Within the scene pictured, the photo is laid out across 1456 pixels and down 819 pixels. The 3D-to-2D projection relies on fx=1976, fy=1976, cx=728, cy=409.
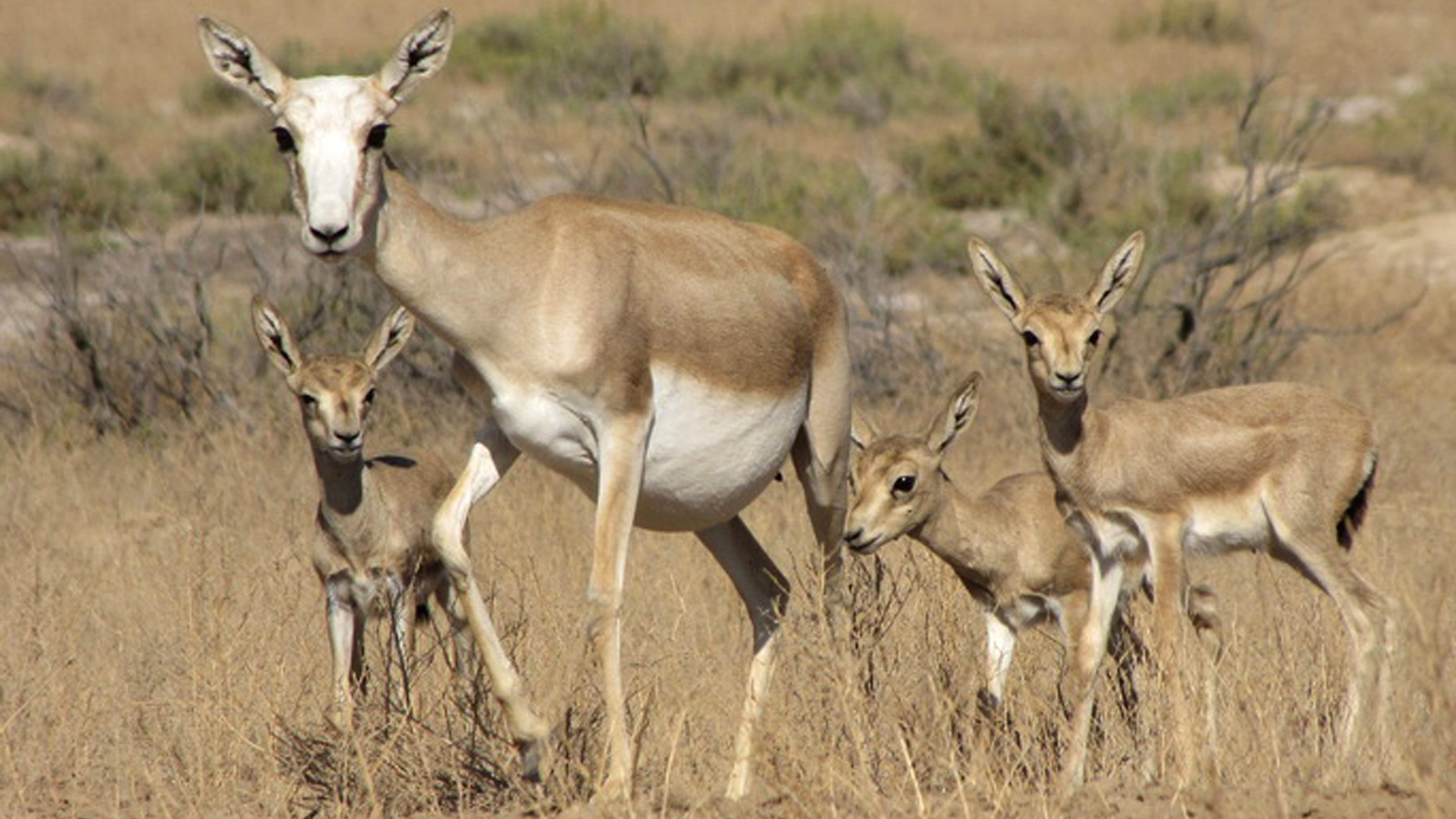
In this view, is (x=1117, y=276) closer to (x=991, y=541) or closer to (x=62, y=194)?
A: (x=991, y=541)

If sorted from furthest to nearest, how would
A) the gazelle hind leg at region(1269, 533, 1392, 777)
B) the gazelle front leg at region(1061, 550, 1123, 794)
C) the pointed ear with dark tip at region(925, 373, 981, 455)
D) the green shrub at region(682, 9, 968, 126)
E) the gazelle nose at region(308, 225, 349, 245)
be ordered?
the green shrub at region(682, 9, 968, 126), the pointed ear with dark tip at region(925, 373, 981, 455), the gazelle hind leg at region(1269, 533, 1392, 777), the gazelle front leg at region(1061, 550, 1123, 794), the gazelle nose at region(308, 225, 349, 245)

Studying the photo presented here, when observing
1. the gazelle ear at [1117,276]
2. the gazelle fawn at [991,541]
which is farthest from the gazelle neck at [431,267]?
the gazelle ear at [1117,276]

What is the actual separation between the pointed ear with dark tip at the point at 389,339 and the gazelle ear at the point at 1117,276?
114 inches

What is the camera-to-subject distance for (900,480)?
8180mm

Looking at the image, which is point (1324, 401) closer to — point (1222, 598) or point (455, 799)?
point (1222, 598)

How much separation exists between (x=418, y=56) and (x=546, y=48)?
27.4 meters

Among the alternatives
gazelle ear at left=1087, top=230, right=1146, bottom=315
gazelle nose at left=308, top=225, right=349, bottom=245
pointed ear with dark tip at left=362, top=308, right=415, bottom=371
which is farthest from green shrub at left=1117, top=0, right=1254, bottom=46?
gazelle nose at left=308, top=225, right=349, bottom=245

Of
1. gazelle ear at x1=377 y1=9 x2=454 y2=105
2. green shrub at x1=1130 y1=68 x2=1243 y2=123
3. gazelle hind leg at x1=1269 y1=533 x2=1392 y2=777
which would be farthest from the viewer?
green shrub at x1=1130 y1=68 x2=1243 y2=123

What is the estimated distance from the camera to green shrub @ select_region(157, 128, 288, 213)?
70.0ft

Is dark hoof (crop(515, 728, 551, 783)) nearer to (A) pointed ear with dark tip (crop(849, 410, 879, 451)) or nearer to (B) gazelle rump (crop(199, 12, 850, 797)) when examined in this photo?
(B) gazelle rump (crop(199, 12, 850, 797))

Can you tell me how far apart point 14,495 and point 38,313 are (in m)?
4.36

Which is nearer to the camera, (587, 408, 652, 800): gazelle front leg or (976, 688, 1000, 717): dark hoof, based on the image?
(587, 408, 652, 800): gazelle front leg

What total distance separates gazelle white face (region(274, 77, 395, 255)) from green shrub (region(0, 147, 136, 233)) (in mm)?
13534

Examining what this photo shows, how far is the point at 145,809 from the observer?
711 cm
